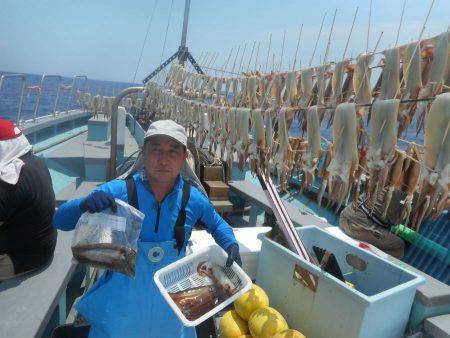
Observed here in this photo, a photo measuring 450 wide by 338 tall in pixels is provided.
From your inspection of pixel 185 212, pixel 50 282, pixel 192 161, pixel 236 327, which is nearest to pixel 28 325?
pixel 50 282

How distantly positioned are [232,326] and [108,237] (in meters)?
1.38

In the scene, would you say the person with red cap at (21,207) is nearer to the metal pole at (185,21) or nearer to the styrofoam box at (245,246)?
the styrofoam box at (245,246)

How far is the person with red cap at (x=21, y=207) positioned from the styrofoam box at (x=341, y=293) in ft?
6.23

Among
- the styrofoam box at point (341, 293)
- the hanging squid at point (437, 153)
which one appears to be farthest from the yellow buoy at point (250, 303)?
the hanging squid at point (437, 153)

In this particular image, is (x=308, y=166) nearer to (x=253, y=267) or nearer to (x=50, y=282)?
(x=253, y=267)

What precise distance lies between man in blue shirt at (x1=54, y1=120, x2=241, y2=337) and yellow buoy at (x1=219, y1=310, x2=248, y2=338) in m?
0.52

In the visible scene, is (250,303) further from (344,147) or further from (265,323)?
(344,147)

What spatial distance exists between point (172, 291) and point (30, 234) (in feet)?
4.37

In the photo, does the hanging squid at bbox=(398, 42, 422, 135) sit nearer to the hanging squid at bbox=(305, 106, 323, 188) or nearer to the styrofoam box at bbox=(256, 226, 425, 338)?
the hanging squid at bbox=(305, 106, 323, 188)

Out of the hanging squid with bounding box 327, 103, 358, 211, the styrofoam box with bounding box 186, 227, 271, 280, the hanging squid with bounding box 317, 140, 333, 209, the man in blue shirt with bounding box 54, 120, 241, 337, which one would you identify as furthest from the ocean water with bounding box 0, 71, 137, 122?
the hanging squid with bounding box 327, 103, 358, 211

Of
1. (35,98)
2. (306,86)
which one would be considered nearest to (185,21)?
(35,98)

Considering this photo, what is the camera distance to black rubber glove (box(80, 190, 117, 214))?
1854 mm

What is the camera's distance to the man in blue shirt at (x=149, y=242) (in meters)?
2.04

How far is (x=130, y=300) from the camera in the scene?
204 centimetres
